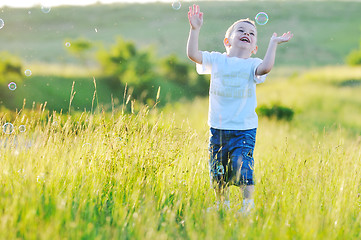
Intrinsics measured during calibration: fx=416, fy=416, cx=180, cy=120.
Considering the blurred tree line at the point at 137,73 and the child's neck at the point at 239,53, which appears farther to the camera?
the blurred tree line at the point at 137,73

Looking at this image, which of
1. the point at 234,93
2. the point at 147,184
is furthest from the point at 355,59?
the point at 147,184

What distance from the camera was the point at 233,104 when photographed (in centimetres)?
381

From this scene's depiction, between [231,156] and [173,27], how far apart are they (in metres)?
41.4

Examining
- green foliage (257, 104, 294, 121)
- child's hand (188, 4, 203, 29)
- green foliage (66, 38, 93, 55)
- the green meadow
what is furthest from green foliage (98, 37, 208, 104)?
child's hand (188, 4, 203, 29)

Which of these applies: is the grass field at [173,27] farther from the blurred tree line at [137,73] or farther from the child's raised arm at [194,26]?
the child's raised arm at [194,26]

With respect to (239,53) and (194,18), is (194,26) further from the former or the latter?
(239,53)

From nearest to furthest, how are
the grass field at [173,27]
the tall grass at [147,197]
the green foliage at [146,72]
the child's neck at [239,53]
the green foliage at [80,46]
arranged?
the tall grass at [147,197] < the child's neck at [239,53] < the green foliage at [146,72] < the green foliage at [80,46] < the grass field at [173,27]

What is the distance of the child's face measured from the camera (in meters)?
3.88

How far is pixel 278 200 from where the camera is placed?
3498 millimetres

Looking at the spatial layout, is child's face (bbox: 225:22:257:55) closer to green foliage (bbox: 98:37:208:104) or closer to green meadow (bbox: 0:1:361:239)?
green meadow (bbox: 0:1:361:239)

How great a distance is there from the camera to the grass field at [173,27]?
3603cm

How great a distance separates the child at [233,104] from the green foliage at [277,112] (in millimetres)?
10564

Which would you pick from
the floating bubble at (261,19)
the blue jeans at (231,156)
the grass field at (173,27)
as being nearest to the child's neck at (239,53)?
the blue jeans at (231,156)

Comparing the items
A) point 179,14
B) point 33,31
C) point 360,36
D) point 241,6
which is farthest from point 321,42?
point 33,31
